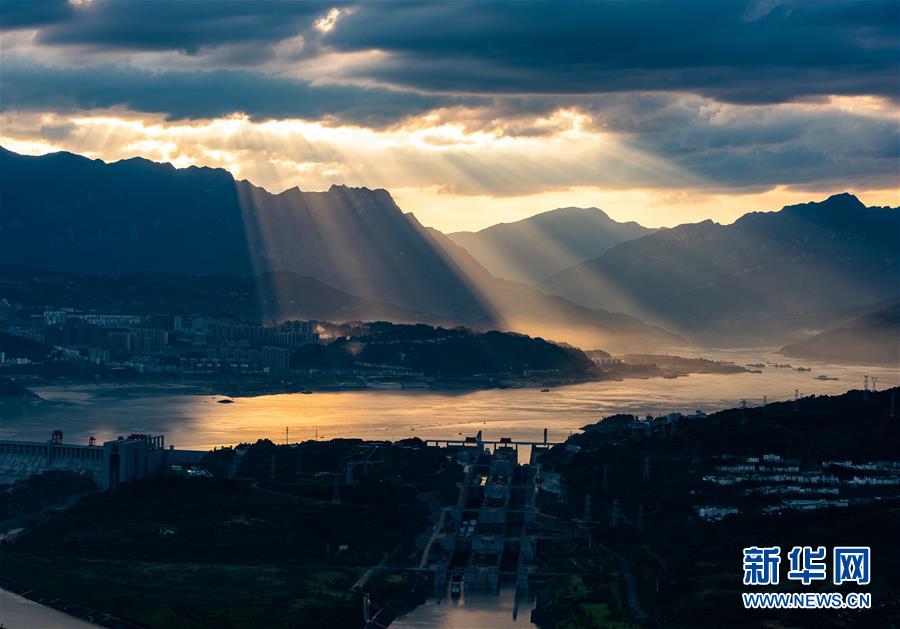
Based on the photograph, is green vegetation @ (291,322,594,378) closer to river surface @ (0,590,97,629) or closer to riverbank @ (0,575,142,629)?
riverbank @ (0,575,142,629)

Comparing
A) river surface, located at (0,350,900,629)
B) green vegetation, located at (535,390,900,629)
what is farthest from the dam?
green vegetation, located at (535,390,900,629)

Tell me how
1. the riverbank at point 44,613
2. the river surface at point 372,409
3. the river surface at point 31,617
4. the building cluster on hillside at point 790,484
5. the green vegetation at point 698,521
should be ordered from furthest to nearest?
the river surface at point 372,409, the building cluster on hillside at point 790,484, the riverbank at point 44,613, the river surface at point 31,617, the green vegetation at point 698,521

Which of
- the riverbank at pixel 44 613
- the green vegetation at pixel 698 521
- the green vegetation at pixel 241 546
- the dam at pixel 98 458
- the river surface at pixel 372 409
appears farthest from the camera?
the river surface at pixel 372 409

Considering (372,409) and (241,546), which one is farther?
(372,409)

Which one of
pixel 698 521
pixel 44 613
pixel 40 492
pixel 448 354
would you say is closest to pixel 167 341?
pixel 448 354

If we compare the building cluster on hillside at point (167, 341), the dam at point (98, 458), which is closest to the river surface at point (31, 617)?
the dam at point (98, 458)

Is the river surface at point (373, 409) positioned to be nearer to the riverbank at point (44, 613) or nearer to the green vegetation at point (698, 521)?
the green vegetation at point (698, 521)

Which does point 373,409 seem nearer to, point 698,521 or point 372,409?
point 372,409
